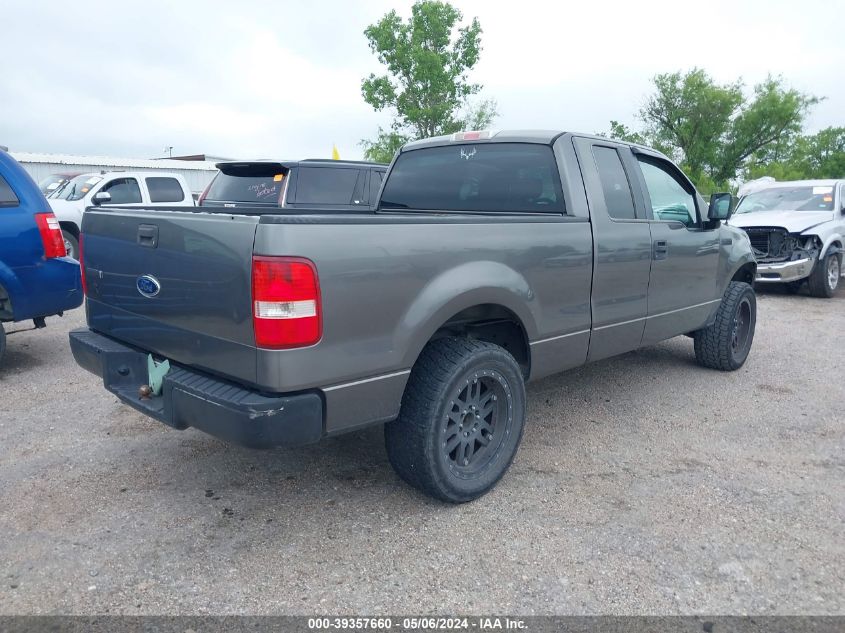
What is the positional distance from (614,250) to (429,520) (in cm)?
190

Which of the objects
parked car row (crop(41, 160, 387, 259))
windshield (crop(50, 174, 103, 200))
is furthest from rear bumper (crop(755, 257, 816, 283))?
windshield (crop(50, 174, 103, 200))

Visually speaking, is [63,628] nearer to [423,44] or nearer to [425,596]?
[425,596]

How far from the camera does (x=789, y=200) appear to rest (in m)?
10.7

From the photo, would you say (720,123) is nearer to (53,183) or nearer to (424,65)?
(424,65)

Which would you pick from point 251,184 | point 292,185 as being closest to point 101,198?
point 251,184

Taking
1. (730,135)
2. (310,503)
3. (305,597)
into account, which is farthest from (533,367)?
(730,135)

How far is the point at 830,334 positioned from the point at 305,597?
6851 mm

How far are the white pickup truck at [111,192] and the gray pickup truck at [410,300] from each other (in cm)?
776

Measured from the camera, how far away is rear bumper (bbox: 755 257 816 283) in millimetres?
9328

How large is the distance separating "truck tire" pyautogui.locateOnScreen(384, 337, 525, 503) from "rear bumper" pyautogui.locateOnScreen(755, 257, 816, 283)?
24.8ft

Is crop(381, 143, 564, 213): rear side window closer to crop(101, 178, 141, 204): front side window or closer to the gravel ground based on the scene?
the gravel ground

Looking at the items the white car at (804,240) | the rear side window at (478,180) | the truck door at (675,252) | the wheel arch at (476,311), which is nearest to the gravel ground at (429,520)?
the truck door at (675,252)

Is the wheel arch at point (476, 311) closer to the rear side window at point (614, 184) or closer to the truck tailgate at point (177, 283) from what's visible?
the truck tailgate at point (177, 283)

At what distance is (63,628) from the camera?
7.34 ft
